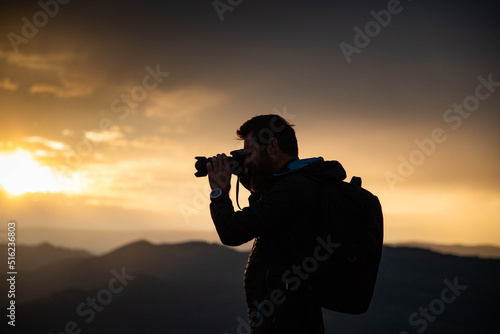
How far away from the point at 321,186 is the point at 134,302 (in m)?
93.4

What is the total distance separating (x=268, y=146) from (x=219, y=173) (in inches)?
16.5

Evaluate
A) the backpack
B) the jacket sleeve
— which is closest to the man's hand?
the jacket sleeve

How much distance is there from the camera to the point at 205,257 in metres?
105

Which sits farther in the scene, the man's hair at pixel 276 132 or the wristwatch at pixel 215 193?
the man's hair at pixel 276 132

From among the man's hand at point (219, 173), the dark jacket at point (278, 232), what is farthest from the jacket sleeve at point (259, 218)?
the man's hand at point (219, 173)

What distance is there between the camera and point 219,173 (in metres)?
3.09

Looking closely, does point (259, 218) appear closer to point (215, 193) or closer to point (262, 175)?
point (215, 193)

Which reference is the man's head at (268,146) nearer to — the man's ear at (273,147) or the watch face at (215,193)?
the man's ear at (273,147)

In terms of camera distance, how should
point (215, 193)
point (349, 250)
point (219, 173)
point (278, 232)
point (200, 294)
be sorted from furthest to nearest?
point (200, 294) < point (219, 173) < point (215, 193) < point (278, 232) < point (349, 250)

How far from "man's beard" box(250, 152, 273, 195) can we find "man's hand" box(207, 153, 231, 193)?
23cm

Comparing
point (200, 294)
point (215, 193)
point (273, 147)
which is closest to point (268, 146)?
point (273, 147)

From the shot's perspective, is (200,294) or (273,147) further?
(200,294)

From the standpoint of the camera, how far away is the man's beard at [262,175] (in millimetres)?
3143

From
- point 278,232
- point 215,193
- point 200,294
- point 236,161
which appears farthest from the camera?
point 200,294
